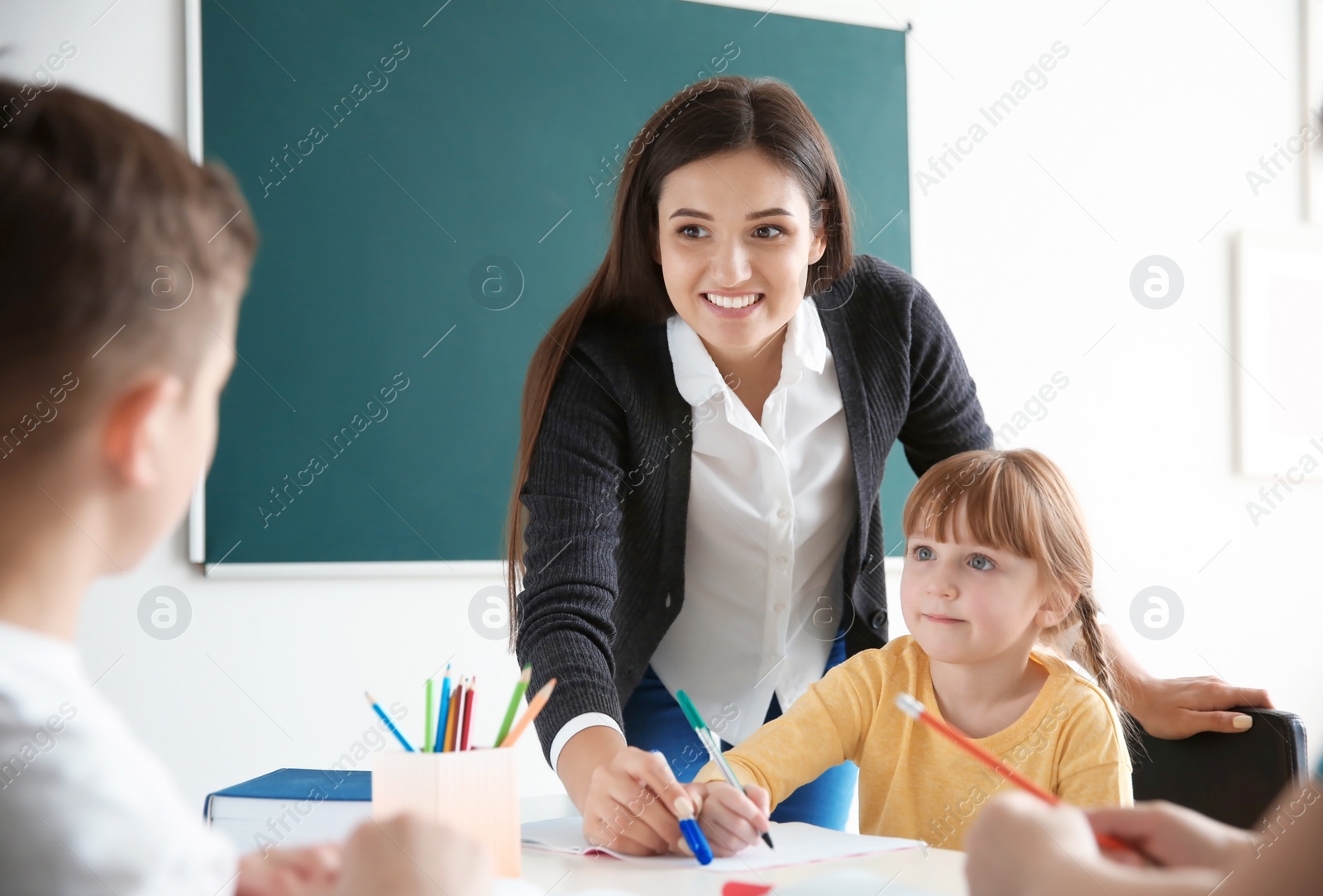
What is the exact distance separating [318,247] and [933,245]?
1.68 metres

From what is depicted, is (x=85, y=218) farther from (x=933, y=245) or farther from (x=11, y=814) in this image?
(x=933, y=245)

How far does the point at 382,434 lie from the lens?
2.48m

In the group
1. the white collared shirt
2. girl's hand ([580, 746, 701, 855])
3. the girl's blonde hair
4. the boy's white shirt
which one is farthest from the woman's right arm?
the boy's white shirt

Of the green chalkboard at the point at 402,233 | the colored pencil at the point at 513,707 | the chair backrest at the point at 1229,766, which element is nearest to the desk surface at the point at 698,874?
the colored pencil at the point at 513,707

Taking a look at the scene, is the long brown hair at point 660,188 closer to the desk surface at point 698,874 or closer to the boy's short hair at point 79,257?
the desk surface at point 698,874

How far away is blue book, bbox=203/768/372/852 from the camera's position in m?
0.85

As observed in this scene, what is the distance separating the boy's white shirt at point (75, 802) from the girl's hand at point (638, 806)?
52cm

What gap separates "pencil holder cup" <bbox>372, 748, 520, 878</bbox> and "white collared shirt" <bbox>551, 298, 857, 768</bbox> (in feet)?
2.33

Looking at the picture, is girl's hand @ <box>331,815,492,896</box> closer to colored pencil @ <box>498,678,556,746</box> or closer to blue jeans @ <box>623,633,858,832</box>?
colored pencil @ <box>498,678,556,746</box>

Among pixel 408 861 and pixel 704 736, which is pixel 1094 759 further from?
pixel 408 861

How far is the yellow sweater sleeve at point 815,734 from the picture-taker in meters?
1.23

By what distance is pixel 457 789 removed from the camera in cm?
79

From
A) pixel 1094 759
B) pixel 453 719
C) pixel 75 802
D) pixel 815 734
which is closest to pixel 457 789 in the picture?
pixel 453 719

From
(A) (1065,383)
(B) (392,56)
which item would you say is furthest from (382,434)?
(A) (1065,383)
